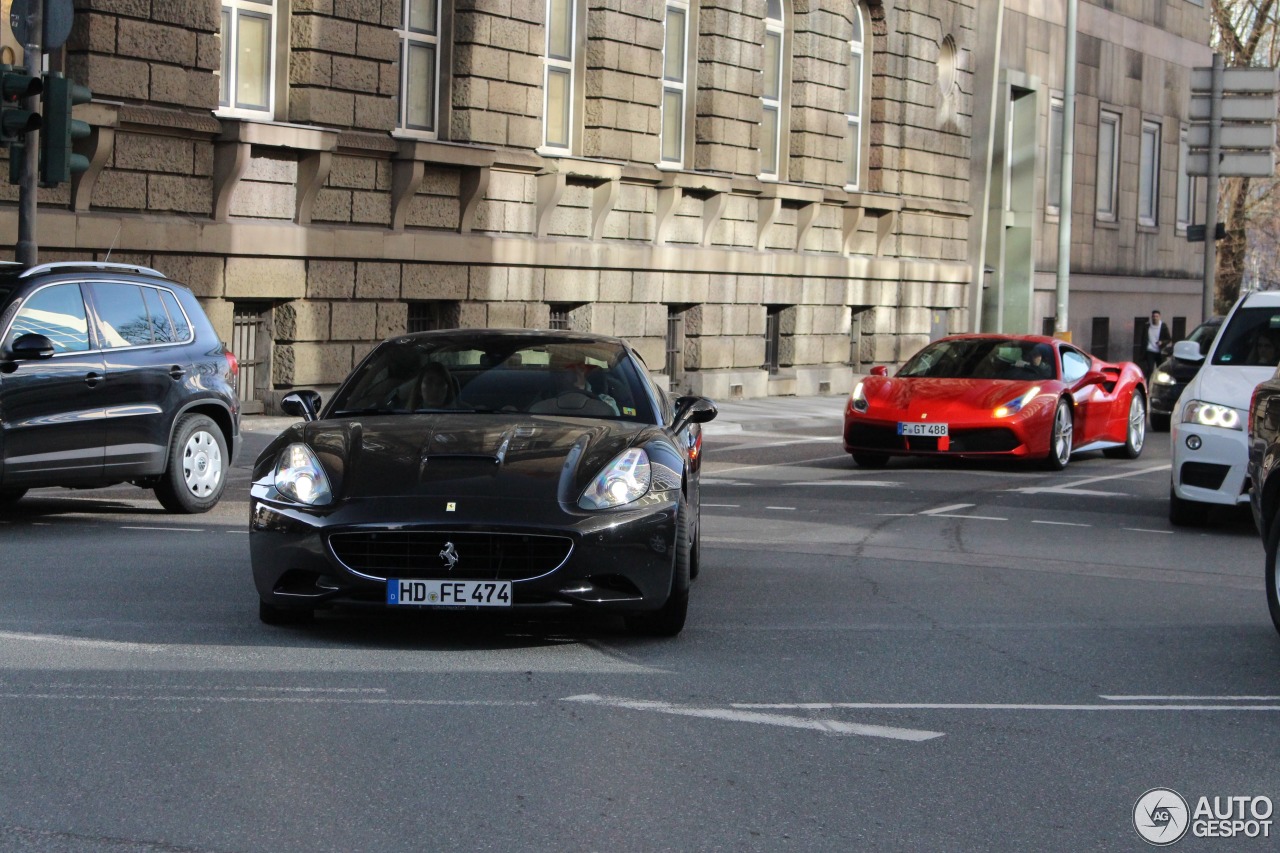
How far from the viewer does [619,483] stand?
805cm

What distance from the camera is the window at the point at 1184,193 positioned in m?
51.7

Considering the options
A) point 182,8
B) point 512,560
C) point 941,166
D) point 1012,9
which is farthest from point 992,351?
point 1012,9

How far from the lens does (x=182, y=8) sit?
67.5 feet

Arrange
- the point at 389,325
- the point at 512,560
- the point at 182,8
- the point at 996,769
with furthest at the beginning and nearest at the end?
the point at 389,325 < the point at 182,8 < the point at 512,560 < the point at 996,769

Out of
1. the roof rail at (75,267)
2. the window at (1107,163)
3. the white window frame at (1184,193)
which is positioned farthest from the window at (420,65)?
the white window frame at (1184,193)

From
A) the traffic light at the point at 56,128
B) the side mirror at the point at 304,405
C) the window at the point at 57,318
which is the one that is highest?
the traffic light at the point at 56,128

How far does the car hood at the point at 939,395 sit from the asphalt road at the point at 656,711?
640 centimetres

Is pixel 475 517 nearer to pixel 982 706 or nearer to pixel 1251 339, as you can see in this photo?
pixel 982 706

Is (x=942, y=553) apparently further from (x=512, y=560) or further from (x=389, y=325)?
(x=389, y=325)

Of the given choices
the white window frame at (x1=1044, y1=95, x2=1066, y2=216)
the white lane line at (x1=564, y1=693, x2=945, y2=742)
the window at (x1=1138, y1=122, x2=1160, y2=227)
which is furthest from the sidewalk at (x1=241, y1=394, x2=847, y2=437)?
the window at (x1=1138, y1=122, x2=1160, y2=227)

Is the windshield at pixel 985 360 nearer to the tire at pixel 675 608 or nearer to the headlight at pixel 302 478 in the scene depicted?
the tire at pixel 675 608

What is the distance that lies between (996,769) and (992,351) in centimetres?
1341

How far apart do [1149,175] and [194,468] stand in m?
40.5

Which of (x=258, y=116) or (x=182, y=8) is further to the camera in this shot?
(x=258, y=116)
